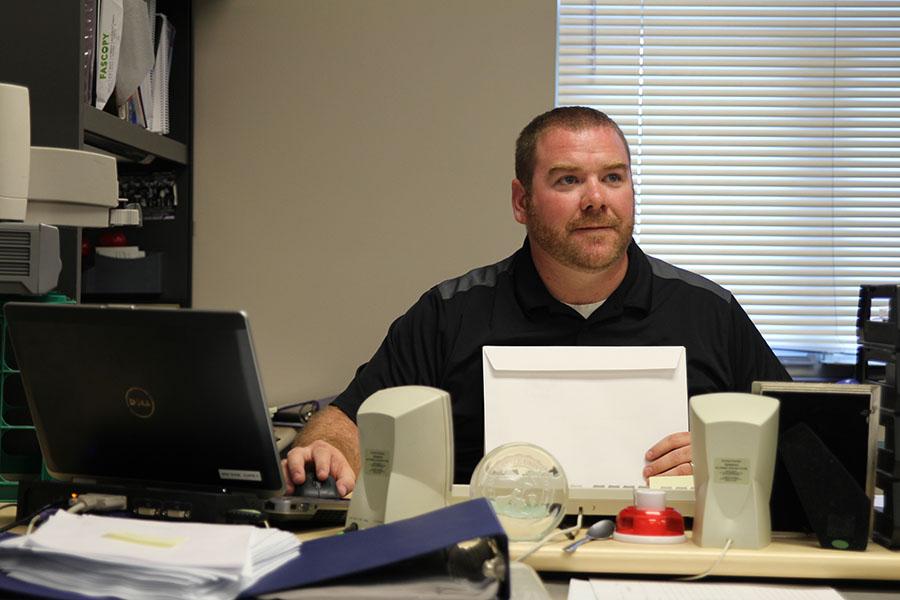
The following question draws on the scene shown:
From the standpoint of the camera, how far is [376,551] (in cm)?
103

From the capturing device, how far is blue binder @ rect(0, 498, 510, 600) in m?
0.98

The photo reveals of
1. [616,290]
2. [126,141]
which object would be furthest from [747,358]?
[126,141]

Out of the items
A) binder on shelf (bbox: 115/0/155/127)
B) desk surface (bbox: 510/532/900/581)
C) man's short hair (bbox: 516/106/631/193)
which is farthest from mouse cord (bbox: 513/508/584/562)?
binder on shelf (bbox: 115/0/155/127)

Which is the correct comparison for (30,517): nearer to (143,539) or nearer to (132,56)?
(143,539)

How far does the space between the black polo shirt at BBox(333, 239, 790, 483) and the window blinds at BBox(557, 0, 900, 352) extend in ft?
2.97

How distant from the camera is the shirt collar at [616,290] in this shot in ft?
6.81

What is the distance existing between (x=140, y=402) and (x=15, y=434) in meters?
0.40

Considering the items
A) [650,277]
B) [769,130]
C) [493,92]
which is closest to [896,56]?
[769,130]

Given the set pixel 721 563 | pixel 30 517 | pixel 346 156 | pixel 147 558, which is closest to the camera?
pixel 147 558

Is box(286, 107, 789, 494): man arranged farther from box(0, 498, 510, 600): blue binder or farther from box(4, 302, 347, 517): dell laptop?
box(0, 498, 510, 600): blue binder

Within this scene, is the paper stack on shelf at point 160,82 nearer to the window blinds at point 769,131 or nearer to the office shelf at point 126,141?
the office shelf at point 126,141

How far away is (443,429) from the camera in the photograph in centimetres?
131

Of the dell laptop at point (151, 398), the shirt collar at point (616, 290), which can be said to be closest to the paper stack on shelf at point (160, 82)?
the shirt collar at point (616, 290)

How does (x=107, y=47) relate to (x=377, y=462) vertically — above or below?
above
